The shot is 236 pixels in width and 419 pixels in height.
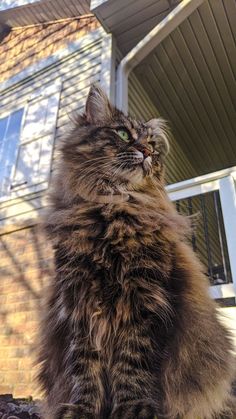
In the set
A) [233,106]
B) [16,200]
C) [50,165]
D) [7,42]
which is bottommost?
Result: [16,200]

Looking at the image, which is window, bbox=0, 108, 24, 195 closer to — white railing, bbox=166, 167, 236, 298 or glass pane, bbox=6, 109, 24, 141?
glass pane, bbox=6, 109, 24, 141

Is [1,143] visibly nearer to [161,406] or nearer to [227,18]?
[227,18]

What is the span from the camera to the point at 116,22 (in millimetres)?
4152

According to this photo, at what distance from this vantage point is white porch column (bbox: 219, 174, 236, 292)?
2.36 metres

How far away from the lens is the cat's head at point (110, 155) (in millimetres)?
1472

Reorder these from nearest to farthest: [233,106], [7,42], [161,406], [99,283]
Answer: [161,406]
[99,283]
[233,106]
[7,42]

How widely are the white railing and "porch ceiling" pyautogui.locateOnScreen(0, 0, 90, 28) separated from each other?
11.6 feet

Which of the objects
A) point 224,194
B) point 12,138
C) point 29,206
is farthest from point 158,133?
point 12,138

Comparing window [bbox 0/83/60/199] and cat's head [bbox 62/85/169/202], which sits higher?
window [bbox 0/83/60/199]

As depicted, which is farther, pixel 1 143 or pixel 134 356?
pixel 1 143

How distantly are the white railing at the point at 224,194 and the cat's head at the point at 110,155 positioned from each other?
98cm

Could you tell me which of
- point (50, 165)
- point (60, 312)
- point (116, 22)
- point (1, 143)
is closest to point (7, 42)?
point (1, 143)

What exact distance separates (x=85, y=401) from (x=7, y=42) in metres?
6.50

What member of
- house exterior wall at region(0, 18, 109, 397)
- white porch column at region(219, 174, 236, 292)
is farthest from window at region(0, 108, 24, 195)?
white porch column at region(219, 174, 236, 292)
